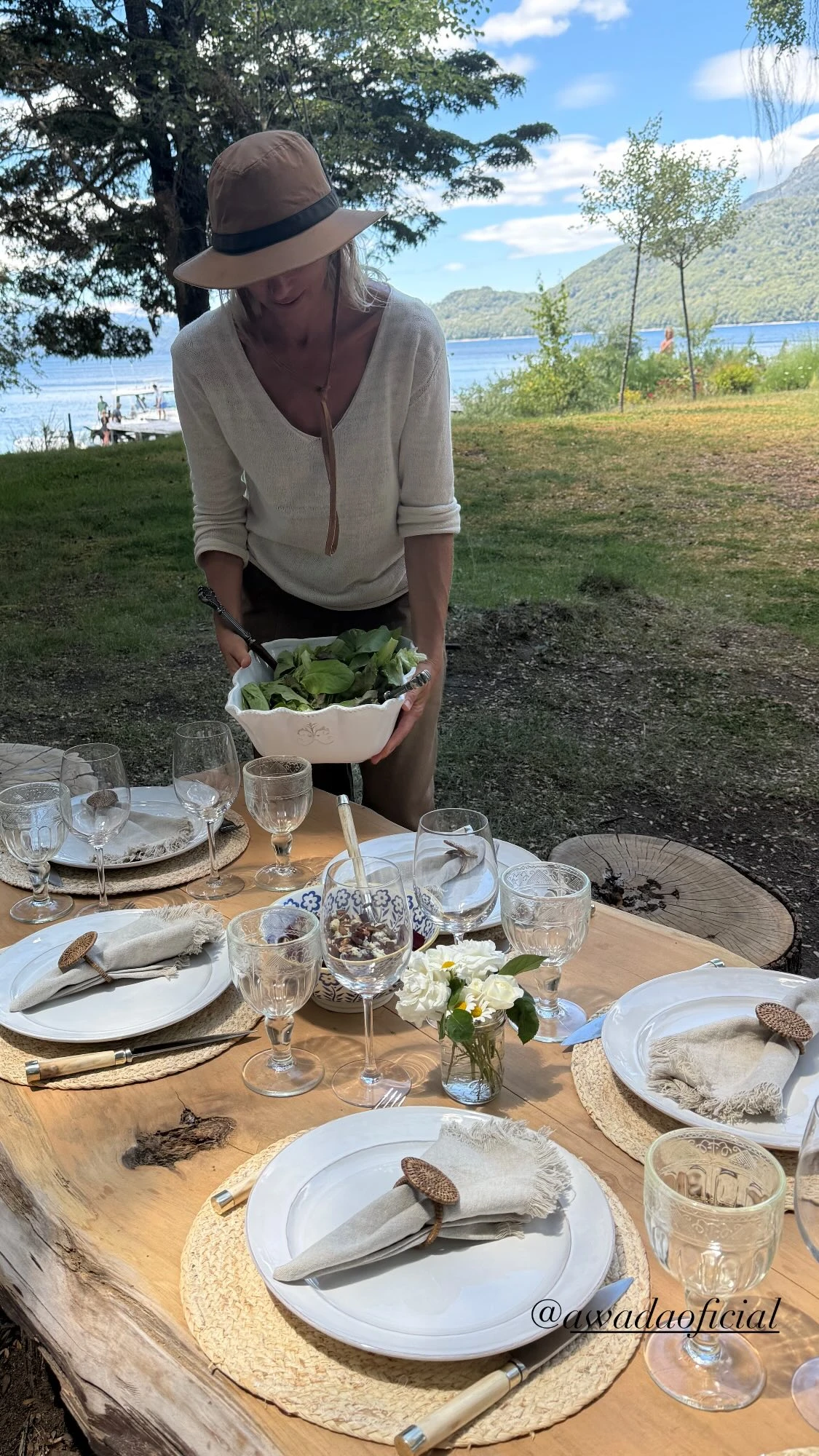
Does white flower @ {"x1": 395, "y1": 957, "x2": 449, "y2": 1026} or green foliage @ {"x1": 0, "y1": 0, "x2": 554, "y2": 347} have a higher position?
green foliage @ {"x1": 0, "y1": 0, "x2": 554, "y2": 347}

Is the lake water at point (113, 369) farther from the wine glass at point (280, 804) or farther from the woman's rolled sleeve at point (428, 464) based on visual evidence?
the wine glass at point (280, 804)

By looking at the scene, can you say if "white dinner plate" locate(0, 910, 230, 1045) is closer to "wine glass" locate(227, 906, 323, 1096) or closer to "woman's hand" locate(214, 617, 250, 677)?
"wine glass" locate(227, 906, 323, 1096)

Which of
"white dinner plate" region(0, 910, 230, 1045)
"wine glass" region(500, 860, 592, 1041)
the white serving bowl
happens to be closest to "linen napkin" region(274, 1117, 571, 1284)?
"wine glass" region(500, 860, 592, 1041)

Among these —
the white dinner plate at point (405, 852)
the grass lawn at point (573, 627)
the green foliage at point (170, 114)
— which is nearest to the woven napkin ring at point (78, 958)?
the white dinner plate at point (405, 852)

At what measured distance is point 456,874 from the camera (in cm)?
111

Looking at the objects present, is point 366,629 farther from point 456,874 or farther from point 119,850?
point 456,874

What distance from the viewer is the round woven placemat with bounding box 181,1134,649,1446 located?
0.66 meters

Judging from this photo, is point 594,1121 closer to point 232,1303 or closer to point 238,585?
point 232,1303

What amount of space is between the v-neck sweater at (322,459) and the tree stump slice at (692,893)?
0.71 meters

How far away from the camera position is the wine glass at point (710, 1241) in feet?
2.12

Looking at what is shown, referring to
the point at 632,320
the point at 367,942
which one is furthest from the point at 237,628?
the point at 632,320

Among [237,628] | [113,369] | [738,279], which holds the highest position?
[738,279]

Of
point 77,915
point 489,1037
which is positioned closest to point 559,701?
point 77,915

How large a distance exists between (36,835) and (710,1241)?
973 millimetres
